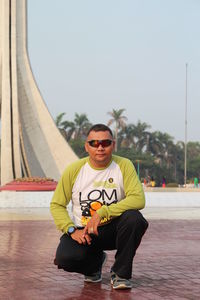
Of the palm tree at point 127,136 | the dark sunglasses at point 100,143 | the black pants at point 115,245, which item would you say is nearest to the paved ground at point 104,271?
the black pants at point 115,245

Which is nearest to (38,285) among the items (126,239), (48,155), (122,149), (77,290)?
(77,290)

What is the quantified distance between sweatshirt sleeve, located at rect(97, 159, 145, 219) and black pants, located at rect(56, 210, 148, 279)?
54 mm

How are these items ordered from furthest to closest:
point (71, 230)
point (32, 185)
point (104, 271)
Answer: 1. point (32, 185)
2. point (104, 271)
3. point (71, 230)

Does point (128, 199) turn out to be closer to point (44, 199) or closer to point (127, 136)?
point (44, 199)

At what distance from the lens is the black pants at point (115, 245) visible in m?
4.32

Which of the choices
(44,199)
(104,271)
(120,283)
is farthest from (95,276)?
(44,199)

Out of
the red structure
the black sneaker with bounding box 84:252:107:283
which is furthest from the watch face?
the red structure

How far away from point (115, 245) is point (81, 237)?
411mm

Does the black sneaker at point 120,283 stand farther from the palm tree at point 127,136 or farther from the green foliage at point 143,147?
the palm tree at point 127,136

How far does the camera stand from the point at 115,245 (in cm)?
458

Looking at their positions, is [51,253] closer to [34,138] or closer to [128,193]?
[128,193]

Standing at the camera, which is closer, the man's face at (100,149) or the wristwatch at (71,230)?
the wristwatch at (71,230)

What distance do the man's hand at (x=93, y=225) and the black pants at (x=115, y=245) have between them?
0.19 meters

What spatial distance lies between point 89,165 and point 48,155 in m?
25.9
